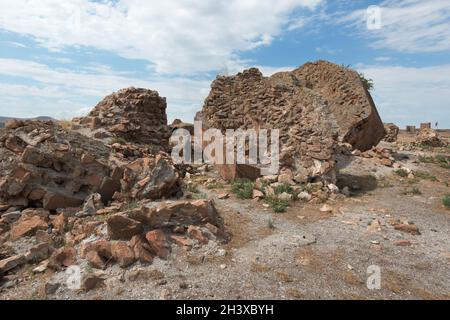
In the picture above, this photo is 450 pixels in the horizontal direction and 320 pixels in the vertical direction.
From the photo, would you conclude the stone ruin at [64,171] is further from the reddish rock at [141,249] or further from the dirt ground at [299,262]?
the reddish rock at [141,249]

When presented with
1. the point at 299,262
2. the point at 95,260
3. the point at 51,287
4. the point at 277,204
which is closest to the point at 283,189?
the point at 277,204

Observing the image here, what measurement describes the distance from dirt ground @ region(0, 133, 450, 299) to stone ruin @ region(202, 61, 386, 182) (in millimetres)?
2114

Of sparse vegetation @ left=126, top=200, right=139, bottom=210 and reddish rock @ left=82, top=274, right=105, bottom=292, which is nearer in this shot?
reddish rock @ left=82, top=274, right=105, bottom=292

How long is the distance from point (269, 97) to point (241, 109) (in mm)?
1008

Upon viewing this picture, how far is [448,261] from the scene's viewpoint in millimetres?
5430

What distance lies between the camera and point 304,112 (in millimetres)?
10148

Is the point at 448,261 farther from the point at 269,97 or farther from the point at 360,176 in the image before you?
Result: the point at 269,97

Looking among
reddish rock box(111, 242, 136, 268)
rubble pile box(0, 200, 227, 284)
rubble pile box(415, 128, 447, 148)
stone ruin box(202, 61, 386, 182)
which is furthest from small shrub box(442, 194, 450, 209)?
rubble pile box(415, 128, 447, 148)

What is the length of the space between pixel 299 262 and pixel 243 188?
12.1ft

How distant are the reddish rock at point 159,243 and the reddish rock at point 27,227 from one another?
2437mm

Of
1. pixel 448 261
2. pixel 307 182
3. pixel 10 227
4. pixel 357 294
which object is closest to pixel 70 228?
pixel 10 227

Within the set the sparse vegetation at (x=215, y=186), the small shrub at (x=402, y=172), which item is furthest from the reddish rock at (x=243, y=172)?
the small shrub at (x=402, y=172)

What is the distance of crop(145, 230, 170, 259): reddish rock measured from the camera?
5.19 m

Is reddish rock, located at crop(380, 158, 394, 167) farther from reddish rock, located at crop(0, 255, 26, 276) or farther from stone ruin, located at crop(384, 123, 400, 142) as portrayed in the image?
reddish rock, located at crop(0, 255, 26, 276)
